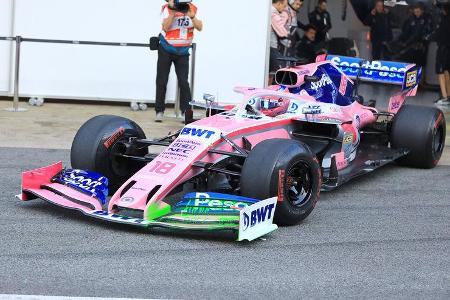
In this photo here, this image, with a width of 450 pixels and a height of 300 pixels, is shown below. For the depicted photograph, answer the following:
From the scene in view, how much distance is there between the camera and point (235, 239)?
22.6ft

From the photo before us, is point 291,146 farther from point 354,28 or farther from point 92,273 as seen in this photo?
point 354,28

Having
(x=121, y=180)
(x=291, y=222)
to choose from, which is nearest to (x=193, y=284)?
(x=291, y=222)

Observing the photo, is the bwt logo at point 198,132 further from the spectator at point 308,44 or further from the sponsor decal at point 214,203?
the spectator at point 308,44

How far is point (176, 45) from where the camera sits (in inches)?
489

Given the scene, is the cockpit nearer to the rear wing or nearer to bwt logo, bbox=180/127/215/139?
bwt logo, bbox=180/127/215/139

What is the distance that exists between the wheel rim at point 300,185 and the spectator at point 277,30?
6.08 metres

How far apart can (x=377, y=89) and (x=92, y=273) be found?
5.74 metres

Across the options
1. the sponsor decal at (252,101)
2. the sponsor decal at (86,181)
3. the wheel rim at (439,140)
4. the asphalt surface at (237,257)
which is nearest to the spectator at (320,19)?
the wheel rim at (439,140)

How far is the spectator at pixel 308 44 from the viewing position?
1540cm

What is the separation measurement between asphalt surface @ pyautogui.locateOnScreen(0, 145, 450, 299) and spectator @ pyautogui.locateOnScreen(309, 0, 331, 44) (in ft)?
24.7

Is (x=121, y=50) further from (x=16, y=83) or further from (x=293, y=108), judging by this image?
(x=293, y=108)

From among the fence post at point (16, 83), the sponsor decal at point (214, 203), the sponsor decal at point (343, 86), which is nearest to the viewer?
the sponsor decal at point (214, 203)

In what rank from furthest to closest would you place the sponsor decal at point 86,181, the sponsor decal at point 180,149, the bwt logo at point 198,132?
the bwt logo at point 198,132 < the sponsor decal at point 180,149 < the sponsor decal at point 86,181

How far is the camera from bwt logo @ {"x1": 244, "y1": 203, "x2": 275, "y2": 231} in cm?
664
